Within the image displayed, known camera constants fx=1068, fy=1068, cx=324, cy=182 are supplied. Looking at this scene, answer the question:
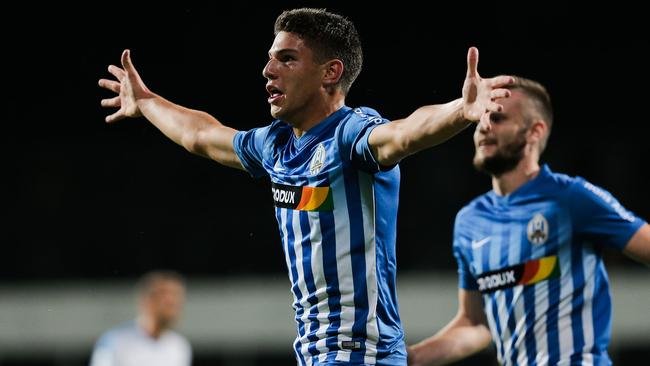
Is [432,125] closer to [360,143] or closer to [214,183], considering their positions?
[360,143]

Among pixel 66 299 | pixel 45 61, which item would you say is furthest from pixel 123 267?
pixel 45 61

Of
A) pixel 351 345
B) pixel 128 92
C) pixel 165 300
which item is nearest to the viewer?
pixel 351 345

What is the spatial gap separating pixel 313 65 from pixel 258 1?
7.06 meters

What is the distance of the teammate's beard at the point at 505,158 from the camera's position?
4238 mm

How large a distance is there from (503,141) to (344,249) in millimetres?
1064

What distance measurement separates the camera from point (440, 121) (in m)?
3.08

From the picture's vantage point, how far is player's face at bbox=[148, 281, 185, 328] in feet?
25.7

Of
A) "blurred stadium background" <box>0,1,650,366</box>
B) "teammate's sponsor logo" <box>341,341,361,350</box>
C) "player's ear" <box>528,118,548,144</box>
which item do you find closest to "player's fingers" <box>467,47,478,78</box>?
"teammate's sponsor logo" <box>341,341,361,350</box>

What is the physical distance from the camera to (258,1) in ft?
35.0

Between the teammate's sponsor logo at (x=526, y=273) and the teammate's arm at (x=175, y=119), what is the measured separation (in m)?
1.10

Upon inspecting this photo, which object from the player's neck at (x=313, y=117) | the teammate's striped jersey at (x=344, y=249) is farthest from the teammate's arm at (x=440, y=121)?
the player's neck at (x=313, y=117)

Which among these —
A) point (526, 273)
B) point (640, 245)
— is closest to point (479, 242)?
point (526, 273)

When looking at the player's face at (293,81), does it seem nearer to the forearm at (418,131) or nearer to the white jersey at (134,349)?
the forearm at (418,131)

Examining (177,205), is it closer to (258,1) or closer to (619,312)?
(258,1)
